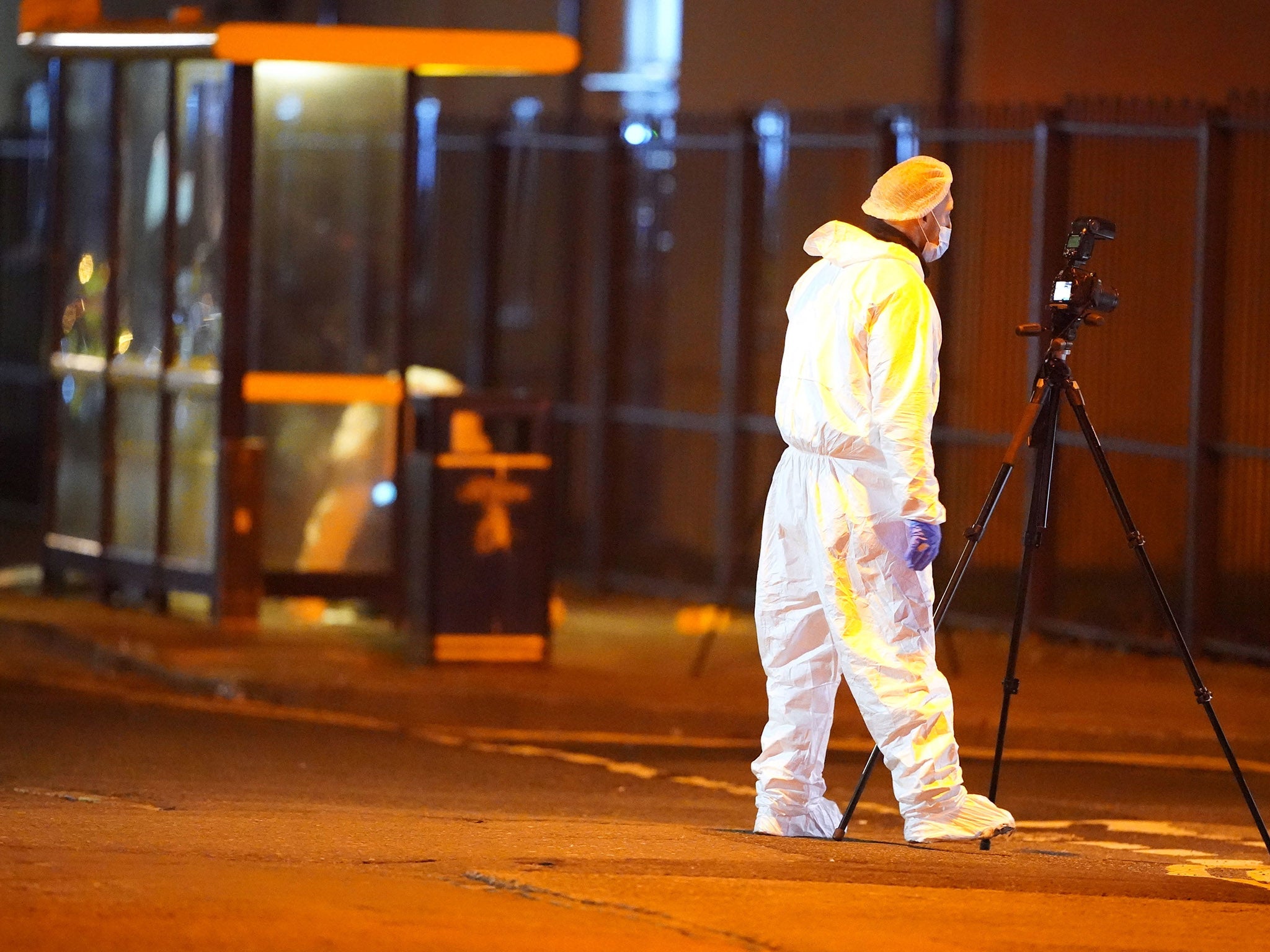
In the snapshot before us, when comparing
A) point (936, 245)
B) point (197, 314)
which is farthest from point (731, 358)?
point (936, 245)

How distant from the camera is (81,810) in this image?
23.1ft

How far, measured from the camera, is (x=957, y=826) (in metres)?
6.65

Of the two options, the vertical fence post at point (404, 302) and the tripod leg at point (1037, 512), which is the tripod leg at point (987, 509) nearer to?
the tripod leg at point (1037, 512)

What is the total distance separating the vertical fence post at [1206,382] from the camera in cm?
1183

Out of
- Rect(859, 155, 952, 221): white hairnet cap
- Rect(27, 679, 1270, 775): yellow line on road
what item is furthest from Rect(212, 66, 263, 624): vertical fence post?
Rect(859, 155, 952, 221): white hairnet cap

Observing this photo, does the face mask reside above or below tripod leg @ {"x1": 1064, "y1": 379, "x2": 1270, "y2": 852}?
above

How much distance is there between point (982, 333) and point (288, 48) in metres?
4.99

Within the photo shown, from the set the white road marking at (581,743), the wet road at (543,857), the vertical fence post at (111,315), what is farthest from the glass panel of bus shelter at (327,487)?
the wet road at (543,857)

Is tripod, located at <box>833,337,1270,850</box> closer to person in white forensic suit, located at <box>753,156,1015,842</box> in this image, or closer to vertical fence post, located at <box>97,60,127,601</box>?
person in white forensic suit, located at <box>753,156,1015,842</box>

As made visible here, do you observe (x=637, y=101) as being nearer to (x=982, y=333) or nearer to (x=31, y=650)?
(x=982, y=333)

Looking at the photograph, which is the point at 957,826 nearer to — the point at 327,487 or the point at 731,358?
the point at 327,487

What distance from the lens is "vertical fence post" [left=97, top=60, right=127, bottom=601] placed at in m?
13.0

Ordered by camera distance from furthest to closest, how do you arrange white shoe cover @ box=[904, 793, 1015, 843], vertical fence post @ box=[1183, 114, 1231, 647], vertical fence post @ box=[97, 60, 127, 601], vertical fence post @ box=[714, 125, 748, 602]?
1. vertical fence post @ box=[714, 125, 748, 602]
2. vertical fence post @ box=[97, 60, 127, 601]
3. vertical fence post @ box=[1183, 114, 1231, 647]
4. white shoe cover @ box=[904, 793, 1015, 843]

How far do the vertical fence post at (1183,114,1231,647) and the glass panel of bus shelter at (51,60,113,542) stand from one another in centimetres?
606
